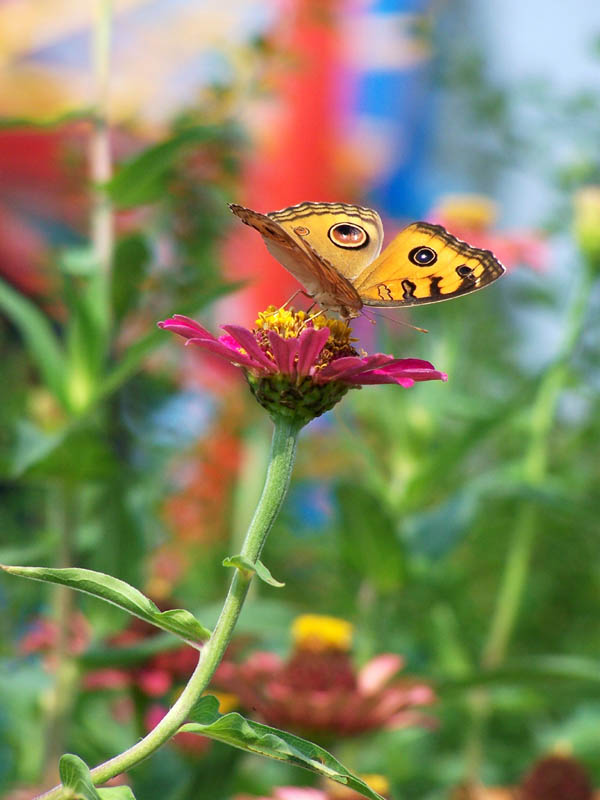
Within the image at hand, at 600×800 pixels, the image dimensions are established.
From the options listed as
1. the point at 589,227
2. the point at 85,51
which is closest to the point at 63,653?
the point at 589,227

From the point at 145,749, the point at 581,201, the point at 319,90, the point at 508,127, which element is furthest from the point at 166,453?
the point at 319,90

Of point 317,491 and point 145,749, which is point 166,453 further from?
point 145,749

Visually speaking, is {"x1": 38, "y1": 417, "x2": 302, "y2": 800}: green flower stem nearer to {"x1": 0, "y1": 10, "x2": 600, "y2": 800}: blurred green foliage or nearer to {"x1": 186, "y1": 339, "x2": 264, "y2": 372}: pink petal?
{"x1": 186, "y1": 339, "x2": 264, "y2": 372}: pink petal

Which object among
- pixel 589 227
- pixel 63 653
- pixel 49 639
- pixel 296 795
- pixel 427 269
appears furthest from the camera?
pixel 589 227

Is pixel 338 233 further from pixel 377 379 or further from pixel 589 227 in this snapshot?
pixel 589 227

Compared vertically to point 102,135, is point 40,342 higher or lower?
lower
